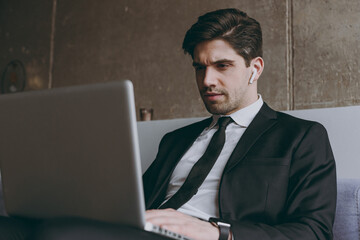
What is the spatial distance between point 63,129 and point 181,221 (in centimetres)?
41

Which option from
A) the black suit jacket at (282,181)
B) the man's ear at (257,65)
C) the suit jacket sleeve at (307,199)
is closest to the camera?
the suit jacket sleeve at (307,199)

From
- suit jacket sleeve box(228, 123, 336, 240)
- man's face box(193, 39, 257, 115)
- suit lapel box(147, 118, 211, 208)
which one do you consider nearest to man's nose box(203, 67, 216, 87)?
man's face box(193, 39, 257, 115)

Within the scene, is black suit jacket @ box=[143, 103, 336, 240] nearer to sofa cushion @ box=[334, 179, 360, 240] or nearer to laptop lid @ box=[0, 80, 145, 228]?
sofa cushion @ box=[334, 179, 360, 240]

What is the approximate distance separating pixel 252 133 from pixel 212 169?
22 cm

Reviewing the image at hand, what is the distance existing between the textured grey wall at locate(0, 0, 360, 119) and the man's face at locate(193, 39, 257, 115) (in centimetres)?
121

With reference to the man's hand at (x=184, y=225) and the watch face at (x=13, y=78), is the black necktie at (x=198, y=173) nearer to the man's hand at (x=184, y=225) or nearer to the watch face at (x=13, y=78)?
the man's hand at (x=184, y=225)

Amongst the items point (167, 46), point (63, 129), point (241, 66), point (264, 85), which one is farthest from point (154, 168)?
point (167, 46)

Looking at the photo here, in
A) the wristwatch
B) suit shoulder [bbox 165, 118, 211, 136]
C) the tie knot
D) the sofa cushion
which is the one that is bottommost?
the sofa cushion

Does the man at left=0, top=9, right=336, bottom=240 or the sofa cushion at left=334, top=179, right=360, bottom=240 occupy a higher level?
the man at left=0, top=9, right=336, bottom=240

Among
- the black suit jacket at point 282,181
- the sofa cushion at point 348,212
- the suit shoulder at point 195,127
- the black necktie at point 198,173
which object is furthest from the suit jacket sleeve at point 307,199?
the suit shoulder at point 195,127

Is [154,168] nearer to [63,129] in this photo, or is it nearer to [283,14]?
[63,129]

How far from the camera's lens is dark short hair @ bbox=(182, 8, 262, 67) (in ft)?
5.86

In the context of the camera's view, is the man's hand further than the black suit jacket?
No

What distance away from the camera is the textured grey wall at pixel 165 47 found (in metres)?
2.74
